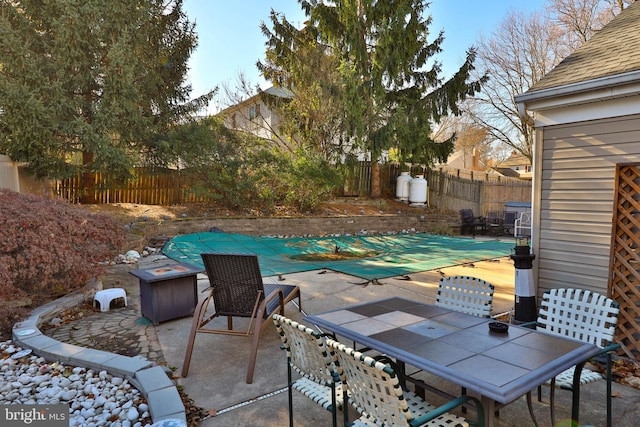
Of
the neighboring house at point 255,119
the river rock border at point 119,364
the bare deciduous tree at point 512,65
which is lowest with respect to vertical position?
the river rock border at point 119,364

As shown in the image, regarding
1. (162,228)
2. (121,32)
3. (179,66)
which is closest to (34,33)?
(121,32)

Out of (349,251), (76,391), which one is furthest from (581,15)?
(76,391)

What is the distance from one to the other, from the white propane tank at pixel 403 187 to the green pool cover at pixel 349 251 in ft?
12.6

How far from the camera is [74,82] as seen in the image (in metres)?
9.26

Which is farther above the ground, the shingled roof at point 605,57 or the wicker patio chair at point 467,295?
the shingled roof at point 605,57

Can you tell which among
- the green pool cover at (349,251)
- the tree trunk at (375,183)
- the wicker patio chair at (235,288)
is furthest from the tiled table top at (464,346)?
the tree trunk at (375,183)

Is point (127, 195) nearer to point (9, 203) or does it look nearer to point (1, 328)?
point (9, 203)

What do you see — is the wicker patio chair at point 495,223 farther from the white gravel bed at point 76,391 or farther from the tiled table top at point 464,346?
the white gravel bed at point 76,391

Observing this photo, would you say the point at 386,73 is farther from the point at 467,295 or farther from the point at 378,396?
the point at 378,396

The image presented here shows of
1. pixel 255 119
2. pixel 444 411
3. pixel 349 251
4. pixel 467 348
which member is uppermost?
pixel 255 119

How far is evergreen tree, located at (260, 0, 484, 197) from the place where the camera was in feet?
41.0

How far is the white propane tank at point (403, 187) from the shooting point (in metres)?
14.6

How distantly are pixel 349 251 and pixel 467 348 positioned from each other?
7.17m

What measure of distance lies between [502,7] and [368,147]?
1089 centimetres
